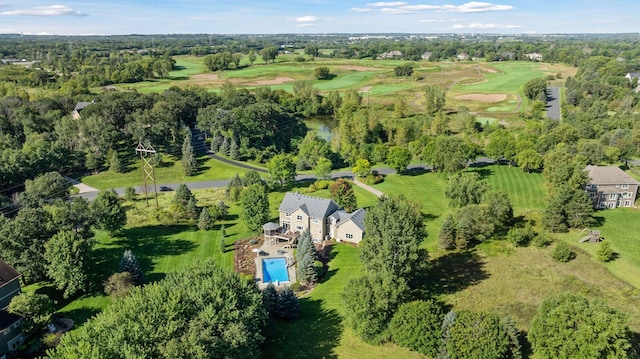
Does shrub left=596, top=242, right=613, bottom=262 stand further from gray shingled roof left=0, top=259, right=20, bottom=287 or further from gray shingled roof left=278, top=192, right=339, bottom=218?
gray shingled roof left=0, top=259, right=20, bottom=287

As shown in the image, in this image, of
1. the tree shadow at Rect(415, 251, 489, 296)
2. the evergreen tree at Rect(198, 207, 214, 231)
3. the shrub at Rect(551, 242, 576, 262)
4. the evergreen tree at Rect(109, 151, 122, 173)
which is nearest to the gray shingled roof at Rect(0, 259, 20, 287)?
the evergreen tree at Rect(198, 207, 214, 231)

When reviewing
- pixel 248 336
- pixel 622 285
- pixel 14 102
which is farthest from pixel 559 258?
pixel 14 102

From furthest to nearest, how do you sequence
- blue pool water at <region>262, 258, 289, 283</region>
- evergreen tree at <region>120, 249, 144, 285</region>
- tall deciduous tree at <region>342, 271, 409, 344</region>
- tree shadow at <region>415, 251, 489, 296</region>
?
blue pool water at <region>262, 258, 289, 283</region>, evergreen tree at <region>120, 249, 144, 285</region>, tree shadow at <region>415, 251, 489, 296</region>, tall deciduous tree at <region>342, 271, 409, 344</region>

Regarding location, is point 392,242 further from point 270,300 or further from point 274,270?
point 274,270

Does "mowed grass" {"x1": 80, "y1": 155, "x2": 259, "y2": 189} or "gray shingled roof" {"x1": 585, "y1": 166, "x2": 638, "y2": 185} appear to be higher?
"gray shingled roof" {"x1": 585, "y1": 166, "x2": 638, "y2": 185}

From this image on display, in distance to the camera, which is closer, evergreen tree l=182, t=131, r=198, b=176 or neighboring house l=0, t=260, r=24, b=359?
neighboring house l=0, t=260, r=24, b=359

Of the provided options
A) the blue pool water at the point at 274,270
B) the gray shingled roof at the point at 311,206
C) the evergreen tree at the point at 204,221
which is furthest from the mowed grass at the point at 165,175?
the blue pool water at the point at 274,270
